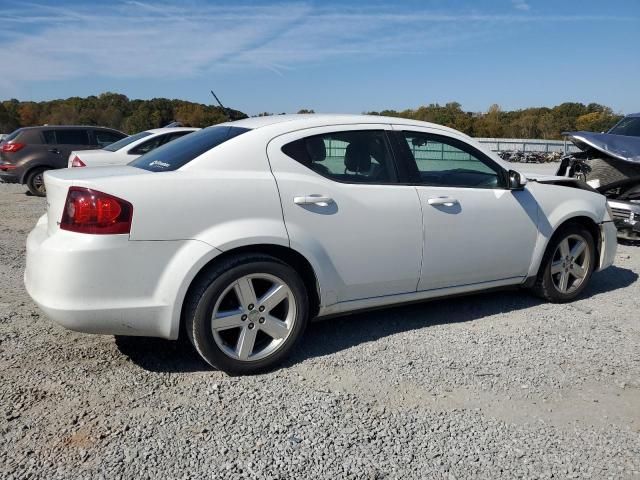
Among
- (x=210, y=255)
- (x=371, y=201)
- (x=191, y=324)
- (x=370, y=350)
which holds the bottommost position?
(x=370, y=350)

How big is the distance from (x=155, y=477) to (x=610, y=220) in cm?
458

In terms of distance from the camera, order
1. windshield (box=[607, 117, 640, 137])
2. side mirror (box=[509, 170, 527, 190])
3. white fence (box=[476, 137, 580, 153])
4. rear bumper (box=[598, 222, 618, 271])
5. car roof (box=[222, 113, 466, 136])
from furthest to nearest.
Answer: white fence (box=[476, 137, 580, 153]) < windshield (box=[607, 117, 640, 137]) < rear bumper (box=[598, 222, 618, 271]) < side mirror (box=[509, 170, 527, 190]) < car roof (box=[222, 113, 466, 136])

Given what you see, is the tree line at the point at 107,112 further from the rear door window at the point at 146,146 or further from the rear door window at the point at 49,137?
the rear door window at the point at 146,146

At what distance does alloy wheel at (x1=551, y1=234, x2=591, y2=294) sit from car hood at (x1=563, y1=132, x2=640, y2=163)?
2898 mm

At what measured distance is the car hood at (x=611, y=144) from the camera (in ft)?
23.6

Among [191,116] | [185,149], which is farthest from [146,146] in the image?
[191,116]

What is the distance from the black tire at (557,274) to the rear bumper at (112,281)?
3023 millimetres

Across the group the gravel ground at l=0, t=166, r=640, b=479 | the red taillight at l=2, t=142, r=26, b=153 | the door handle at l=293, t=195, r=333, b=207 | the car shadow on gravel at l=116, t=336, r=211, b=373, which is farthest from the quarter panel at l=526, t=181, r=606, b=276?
the red taillight at l=2, t=142, r=26, b=153

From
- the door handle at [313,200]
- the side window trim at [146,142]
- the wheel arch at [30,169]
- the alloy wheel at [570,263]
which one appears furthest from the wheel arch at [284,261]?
the wheel arch at [30,169]

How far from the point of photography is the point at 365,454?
8.55ft

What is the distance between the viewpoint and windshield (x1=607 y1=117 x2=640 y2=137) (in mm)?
8375

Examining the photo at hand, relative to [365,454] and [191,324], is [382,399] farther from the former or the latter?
[191,324]

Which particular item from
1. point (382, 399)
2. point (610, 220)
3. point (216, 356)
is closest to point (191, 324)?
point (216, 356)

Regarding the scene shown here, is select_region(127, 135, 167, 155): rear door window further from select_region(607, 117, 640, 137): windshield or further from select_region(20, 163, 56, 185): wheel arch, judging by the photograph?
select_region(607, 117, 640, 137): windshield
